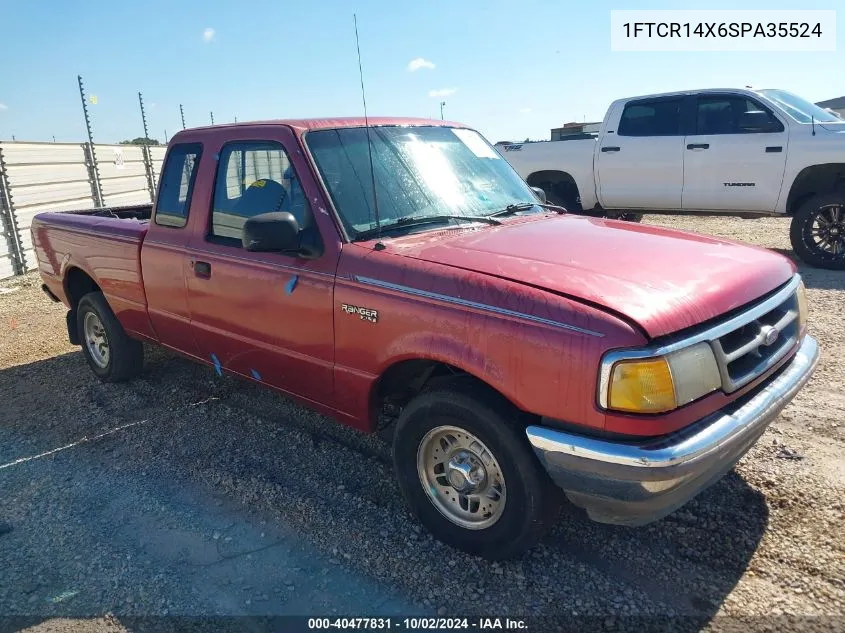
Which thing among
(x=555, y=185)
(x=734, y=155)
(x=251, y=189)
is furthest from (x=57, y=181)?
(x=734, y=155)

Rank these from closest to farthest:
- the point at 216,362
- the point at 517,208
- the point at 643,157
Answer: the point at 517,208, the point at 216,362, the point at 643,157

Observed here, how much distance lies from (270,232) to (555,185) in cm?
765

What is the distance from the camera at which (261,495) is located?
3.49 meters

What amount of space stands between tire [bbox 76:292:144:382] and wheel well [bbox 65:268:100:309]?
14 cm

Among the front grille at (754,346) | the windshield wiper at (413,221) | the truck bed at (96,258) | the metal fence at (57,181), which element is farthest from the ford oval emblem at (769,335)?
the metal fence at (57,181)

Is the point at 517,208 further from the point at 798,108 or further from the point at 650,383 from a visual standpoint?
the point at 798,108

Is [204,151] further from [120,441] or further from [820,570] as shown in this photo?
[820,570]

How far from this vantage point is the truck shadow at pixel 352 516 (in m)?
2.65

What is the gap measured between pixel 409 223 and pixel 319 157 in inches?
23.7

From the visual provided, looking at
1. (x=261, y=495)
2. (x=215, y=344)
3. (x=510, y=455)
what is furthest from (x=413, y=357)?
(x=215, y=344)

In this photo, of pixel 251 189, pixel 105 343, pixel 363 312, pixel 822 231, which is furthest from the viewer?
pixel 822 231

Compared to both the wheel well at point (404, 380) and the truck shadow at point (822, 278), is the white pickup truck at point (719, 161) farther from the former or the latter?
the wheel well at point (404, 380)

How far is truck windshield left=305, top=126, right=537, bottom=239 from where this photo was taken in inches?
129

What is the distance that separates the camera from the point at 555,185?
9.93 metres
